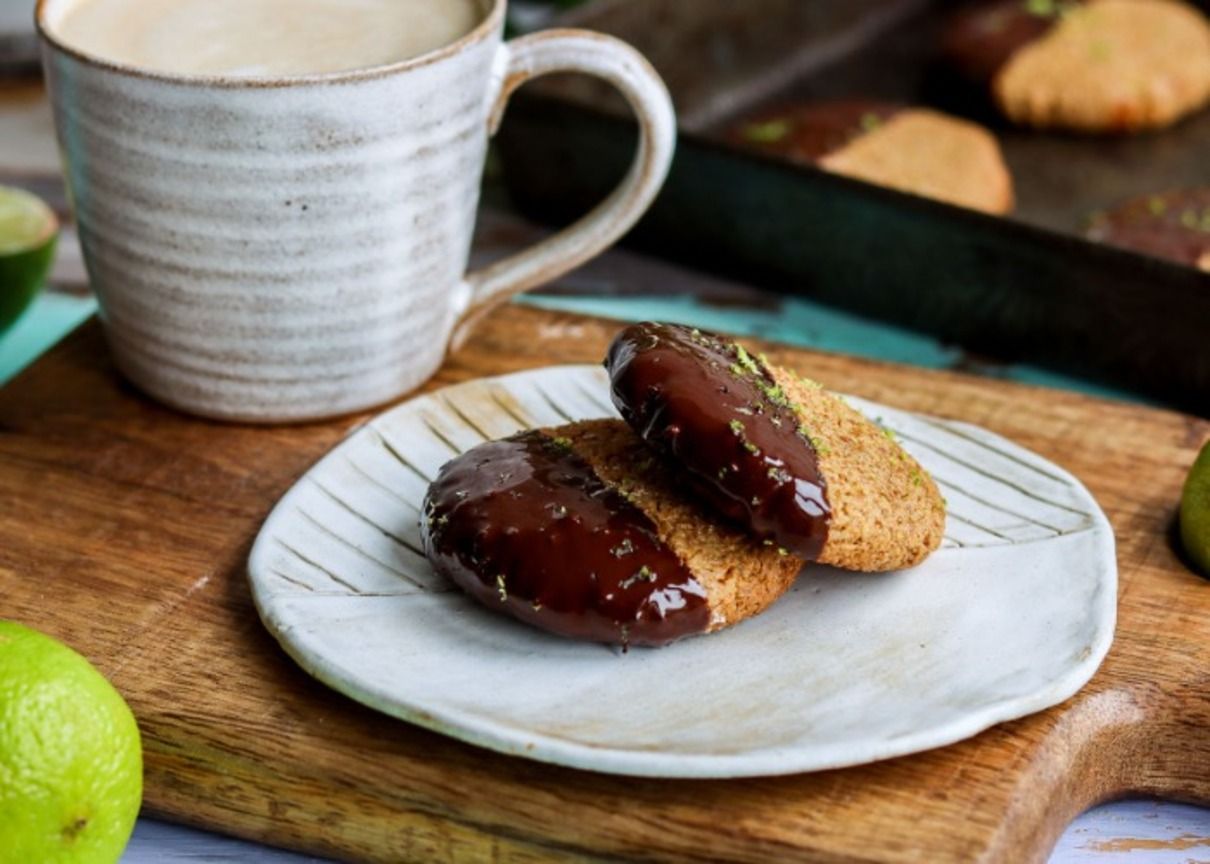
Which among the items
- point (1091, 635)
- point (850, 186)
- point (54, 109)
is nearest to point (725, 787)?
point (1091, 635)

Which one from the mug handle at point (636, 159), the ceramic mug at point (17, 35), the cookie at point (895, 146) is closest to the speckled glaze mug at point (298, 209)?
the mug handle at point (636, 159)

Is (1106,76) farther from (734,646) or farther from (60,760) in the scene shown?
(60,760)

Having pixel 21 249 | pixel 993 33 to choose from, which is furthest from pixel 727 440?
pixel 993 33

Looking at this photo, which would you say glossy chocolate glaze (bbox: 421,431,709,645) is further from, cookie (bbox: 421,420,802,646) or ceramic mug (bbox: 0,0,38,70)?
ceramic mug (bbox: 0,0,38,70)

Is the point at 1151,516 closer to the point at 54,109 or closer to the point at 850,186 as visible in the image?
the point at 850,186

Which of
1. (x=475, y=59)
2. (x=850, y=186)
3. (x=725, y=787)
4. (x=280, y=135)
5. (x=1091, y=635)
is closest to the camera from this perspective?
(x=725, y=787)

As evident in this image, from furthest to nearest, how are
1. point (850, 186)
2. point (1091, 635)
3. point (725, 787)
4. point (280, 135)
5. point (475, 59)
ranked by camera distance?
point (850, 186), point (475, 59), point (280, 135), point (1091, 635), point (725, 787)

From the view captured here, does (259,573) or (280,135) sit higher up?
(280,135)
